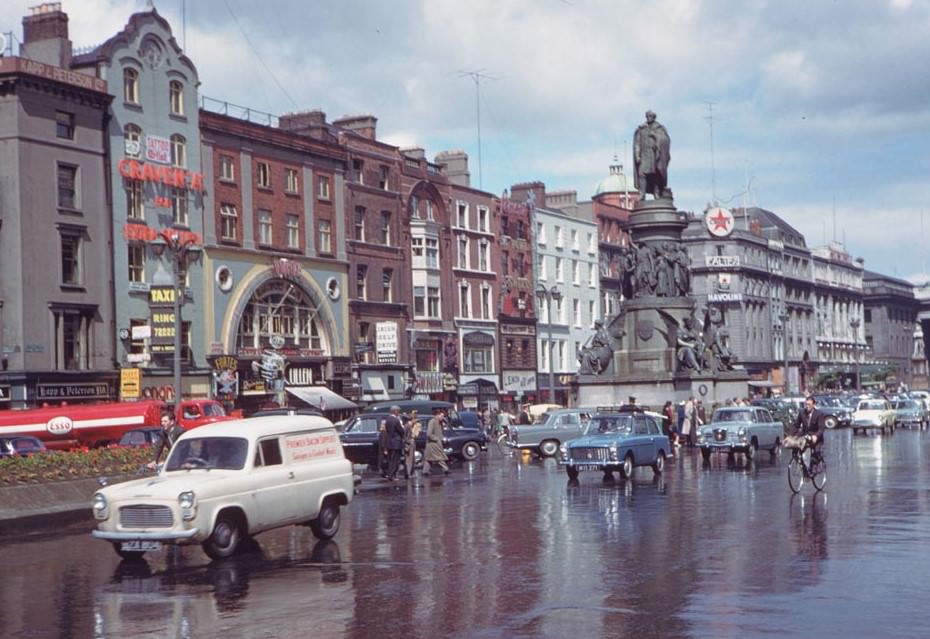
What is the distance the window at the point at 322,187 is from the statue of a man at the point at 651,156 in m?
18.2

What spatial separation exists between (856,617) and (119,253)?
4613 centimetres

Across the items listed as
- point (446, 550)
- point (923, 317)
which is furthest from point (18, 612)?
point (923, 317)

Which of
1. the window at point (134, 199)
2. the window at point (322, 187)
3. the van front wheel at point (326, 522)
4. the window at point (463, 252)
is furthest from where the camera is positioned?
the window at point (463, 252)

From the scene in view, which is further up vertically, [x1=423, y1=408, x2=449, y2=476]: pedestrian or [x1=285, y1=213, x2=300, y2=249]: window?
[x1=285, y1=213, x2=300, y2=249]: window

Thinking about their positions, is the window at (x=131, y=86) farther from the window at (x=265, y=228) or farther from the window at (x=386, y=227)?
the window at (x=386, y=227)

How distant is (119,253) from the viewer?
53906 mm

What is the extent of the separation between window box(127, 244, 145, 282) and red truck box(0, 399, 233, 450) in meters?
13.1

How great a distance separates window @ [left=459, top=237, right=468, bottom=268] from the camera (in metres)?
79.3

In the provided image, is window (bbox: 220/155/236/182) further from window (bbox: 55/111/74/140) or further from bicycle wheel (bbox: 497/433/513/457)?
bicycle wheel (bbox: 497/433/513/457)

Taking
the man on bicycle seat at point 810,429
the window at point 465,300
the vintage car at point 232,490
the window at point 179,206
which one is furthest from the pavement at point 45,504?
the window at point 465,300

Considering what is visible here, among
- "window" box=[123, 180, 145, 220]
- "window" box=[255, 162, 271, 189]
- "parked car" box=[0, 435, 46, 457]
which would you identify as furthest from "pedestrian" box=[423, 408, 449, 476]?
"window" box=[255, 162, 271, 189]

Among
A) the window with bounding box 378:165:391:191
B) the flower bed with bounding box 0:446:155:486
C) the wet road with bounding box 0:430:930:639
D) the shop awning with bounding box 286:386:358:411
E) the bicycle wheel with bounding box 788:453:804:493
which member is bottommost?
the wet road with bounding box 0:430:930:639

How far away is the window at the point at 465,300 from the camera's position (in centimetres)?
7894

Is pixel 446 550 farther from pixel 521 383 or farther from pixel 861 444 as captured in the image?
pixel 521 383
